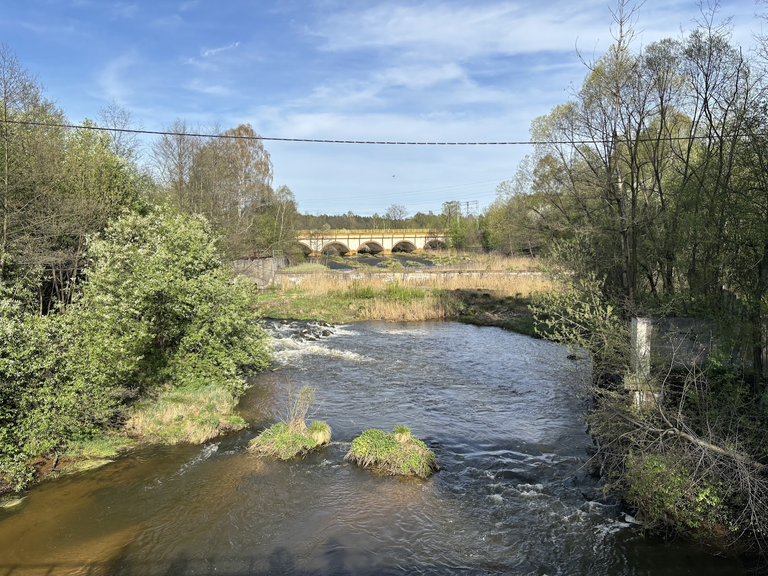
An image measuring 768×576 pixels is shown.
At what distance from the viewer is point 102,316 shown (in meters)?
10.2

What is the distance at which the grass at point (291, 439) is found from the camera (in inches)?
385

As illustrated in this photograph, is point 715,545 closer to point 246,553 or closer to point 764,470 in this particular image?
point 764,470

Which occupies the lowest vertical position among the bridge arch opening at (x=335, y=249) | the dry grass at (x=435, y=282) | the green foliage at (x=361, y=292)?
the green foliage at (x=361, y=292)

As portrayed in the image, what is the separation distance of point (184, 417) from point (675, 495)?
9.22 m

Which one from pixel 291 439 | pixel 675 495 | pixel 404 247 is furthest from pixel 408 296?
pixel 404 247

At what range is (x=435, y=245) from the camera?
7825 cm

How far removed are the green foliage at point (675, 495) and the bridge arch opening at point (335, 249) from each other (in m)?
66.5

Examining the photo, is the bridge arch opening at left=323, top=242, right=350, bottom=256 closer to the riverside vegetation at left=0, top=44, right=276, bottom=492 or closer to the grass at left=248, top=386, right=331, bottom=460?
the riverside vegetation at left=0, top=44, right=276, bottom=492

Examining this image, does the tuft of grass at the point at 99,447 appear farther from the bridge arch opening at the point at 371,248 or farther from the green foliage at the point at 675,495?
the bridge arch opening at the point at 371,248

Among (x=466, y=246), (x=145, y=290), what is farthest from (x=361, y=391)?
(x=466, y=246)

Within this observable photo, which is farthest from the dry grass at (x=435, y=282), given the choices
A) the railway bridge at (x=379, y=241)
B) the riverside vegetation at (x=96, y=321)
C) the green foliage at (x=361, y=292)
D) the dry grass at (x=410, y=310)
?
the railway bridge at (x=379, y=241)

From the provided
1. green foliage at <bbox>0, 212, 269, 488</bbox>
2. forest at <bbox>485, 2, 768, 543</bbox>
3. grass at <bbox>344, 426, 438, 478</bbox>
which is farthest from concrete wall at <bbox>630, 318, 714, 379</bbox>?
green foliage at <bbox>0, 212, 269, 488</bbox>

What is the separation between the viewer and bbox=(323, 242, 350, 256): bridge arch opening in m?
73.8

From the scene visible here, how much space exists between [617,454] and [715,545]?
1573 millimetres
